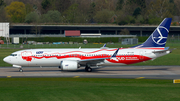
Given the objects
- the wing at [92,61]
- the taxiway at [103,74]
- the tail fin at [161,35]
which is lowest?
the taxiway at [103,74]

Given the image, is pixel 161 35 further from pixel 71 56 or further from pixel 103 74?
pixel 71 56

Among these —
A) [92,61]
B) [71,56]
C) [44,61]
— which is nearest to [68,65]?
[71,56]

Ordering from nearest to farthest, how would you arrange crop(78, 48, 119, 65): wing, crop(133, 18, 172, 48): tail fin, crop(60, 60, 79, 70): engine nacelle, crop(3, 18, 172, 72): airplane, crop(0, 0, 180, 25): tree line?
crop(60, 60, 79, 70): engine nacelle < crop(78, 48, 119, 65): wing < crop(3, 18, 172, 72): airplane < crop(133, 18, 172, 48): tail fin < crop(0, 0, 180, 25): tree line

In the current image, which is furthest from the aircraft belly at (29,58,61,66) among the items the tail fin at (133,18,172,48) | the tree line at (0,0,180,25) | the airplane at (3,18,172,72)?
the tree line at (0,0,180,25)

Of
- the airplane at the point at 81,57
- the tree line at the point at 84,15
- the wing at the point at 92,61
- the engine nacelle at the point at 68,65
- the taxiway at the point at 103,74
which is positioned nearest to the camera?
the taxiway at the point at 103,74

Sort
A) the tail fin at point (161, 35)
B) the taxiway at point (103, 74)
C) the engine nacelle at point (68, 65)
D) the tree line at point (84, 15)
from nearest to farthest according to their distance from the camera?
the taxiway at point (103, 74) < the engine nacelle at point (68, 65) < the tail fin at point (161, 35) < the tree line at point (84, 15)

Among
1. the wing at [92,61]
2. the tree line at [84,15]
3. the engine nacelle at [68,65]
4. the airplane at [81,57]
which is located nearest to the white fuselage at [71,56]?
the airplane at [81,57]

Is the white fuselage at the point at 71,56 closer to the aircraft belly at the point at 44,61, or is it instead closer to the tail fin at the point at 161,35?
the aircraft belly at the point at 44,61

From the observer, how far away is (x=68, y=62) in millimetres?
35750

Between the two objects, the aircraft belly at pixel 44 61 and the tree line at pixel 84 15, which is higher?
the tree line at pixel 84 15

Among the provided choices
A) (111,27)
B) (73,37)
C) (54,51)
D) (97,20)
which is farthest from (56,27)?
(54,51)

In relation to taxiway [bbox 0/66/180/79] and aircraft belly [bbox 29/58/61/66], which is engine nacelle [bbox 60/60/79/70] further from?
aircraft belly [bbox 29/58/61/66]
